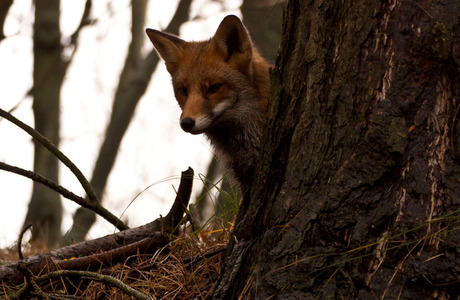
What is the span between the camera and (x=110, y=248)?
Result: 2.99 metres

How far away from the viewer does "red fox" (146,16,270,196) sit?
3980 millimetres

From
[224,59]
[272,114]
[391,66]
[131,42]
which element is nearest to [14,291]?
[272,114]

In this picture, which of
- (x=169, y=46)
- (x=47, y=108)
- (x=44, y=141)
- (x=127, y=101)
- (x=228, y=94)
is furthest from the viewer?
(x=47, y=108)

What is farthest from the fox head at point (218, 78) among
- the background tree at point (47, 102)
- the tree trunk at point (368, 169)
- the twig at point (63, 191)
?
the background tree at point (47, 102)

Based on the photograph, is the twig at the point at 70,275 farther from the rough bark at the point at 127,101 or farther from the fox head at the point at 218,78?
the rough bark at the point at 127,101

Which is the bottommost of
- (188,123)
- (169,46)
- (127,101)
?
(188,123)

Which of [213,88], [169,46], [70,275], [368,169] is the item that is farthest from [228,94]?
[368,169]

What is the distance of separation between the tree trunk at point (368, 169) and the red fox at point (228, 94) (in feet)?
5.52

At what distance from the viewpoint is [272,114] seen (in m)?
2.42

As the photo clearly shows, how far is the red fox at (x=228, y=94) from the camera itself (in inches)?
157

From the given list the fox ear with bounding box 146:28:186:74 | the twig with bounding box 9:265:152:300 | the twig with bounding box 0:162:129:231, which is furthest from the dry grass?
the fox ear with bounding box 146:28:186:74

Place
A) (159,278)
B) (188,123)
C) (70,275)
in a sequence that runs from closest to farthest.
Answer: (70,275) < (159,278) < (188,123)

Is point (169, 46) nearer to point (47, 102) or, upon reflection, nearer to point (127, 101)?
point (127, 101)

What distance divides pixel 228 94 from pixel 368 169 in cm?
217
